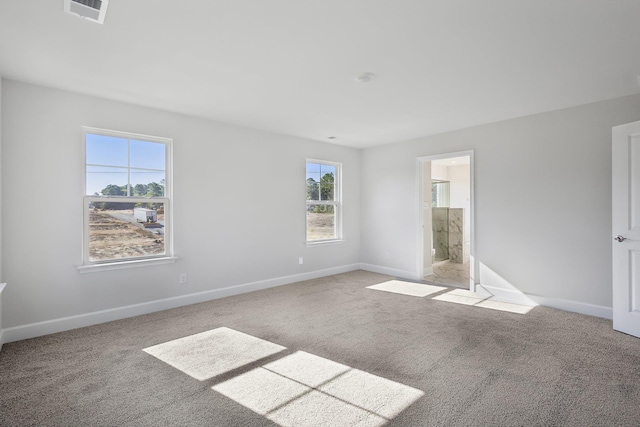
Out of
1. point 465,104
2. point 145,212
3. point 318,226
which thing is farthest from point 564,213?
point 145,212

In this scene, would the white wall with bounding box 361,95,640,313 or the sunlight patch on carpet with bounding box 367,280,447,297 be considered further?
the sunlight patch on carpet with bounding box 367,280,447,297

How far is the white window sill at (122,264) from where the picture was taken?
136 inches

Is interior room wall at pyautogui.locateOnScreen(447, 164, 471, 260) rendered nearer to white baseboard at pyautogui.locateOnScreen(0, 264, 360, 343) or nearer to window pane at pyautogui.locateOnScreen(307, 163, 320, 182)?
window pane at pyautogui.locateOnScreen(307, 163, 320, 182)

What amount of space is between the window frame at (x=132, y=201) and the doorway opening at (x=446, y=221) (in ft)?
12.8

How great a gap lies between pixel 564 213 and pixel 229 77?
4141mm

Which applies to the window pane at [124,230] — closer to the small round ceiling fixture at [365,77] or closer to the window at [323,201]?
the window at [323,201]

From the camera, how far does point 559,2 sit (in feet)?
6.40

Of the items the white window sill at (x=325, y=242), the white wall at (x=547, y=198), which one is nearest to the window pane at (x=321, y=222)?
the white window sill at (x=325, y=242)

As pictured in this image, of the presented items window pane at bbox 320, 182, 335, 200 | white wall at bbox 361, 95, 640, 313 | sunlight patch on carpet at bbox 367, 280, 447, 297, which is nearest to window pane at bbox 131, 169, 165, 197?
window pane at bbox 320, 182, 335, 200

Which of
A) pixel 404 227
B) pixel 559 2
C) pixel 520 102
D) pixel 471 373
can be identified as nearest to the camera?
pixel 559 2

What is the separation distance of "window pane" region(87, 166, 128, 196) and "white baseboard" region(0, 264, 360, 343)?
1.32 metres

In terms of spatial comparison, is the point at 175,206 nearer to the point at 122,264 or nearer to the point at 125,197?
the point at 125,197

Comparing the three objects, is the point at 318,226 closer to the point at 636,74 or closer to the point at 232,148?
the point at 232,148

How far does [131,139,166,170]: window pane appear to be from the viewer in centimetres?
387
